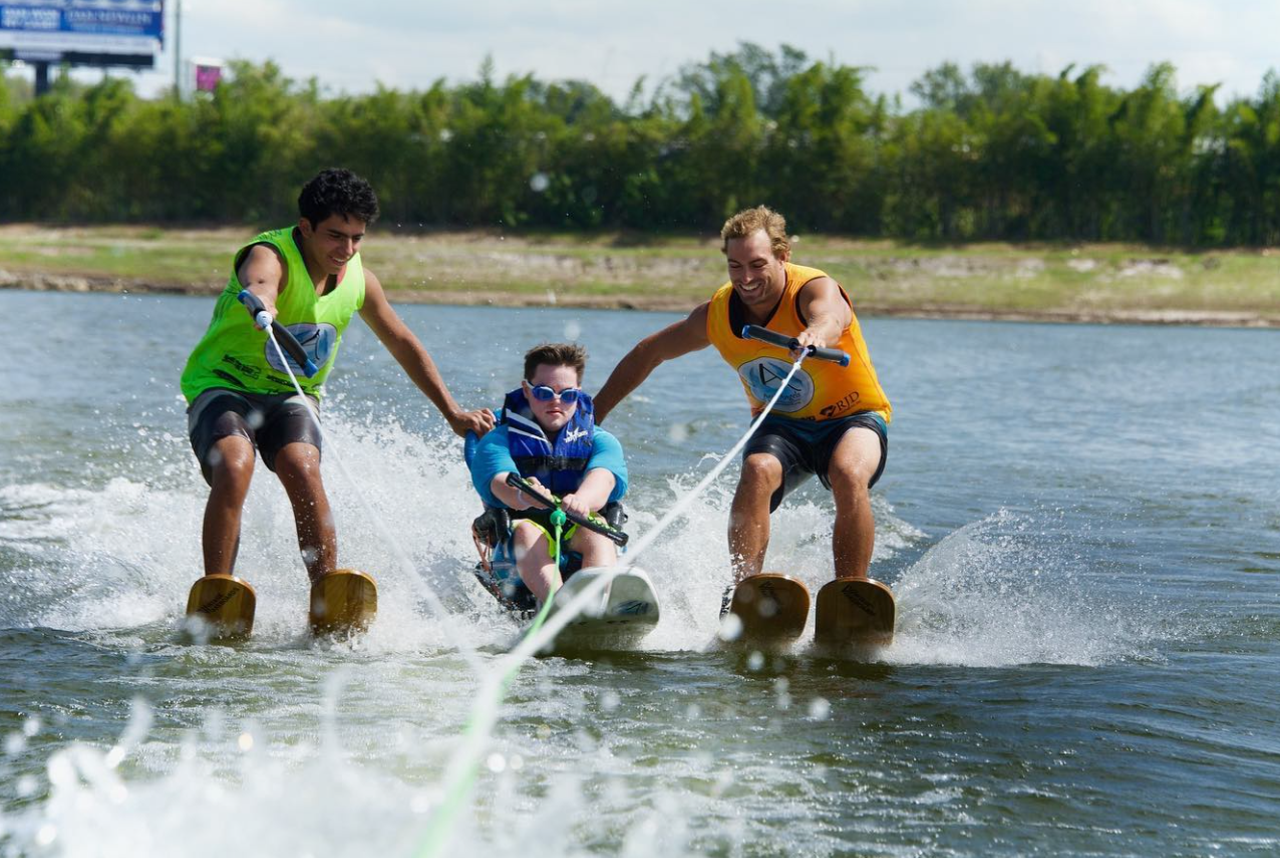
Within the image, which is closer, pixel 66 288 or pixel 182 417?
pixel 182 417

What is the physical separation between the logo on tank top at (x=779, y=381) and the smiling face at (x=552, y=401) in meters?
0.75

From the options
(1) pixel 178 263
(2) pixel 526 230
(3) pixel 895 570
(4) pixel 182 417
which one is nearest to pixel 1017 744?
(3) pixel 895 570

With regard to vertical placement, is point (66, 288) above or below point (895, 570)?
below

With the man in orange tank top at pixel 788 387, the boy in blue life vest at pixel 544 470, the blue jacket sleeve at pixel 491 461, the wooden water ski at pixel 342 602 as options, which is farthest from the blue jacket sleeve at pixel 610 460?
the wooden water ski at pixel 342 602

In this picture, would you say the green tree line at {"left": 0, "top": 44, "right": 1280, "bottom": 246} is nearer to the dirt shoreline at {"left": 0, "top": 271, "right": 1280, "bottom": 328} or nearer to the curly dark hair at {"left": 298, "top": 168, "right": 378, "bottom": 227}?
the dirt shoreline at {"left": 0, "top": 271, "right": 1280, "bottom": 328}

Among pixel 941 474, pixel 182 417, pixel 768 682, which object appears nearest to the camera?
pixel 768 682

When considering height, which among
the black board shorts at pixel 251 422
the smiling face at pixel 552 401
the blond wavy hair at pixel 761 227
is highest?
the blond wavy hair at pixel 761 227

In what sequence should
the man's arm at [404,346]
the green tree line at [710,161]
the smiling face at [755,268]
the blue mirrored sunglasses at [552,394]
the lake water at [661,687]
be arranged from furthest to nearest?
the green tree line at [710,161], the man's arm at [404,346], the smiling face at [755,268], the blue mirrored sunglasses at [552,394], the lake water at [661,687]

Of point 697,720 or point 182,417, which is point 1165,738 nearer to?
point 697,720

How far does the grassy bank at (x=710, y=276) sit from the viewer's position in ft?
132

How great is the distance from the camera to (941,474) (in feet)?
35.8

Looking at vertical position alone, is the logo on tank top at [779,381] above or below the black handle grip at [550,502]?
above

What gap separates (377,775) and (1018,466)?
843 centimetres

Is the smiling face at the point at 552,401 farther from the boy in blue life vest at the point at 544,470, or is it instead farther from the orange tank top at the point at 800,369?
the orange tank top at the point at 800,369
